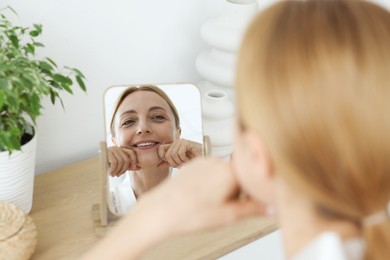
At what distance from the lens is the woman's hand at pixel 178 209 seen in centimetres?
89

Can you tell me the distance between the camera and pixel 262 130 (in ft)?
2.42

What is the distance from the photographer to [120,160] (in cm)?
141

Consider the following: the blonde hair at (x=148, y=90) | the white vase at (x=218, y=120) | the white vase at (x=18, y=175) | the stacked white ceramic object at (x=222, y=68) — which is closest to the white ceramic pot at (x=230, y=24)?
the stacked white ceramic object at (x=222, y=68)

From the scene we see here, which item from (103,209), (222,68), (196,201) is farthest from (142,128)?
(196,201)

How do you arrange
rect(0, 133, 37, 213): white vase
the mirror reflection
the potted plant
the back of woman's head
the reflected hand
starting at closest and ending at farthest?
the back of woman's head → the reflected hand → the potted plant → rect(0, 133, 37, 213): white vase → the mirror reflection

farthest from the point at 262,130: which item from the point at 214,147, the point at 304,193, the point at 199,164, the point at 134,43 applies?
the point at 134,43

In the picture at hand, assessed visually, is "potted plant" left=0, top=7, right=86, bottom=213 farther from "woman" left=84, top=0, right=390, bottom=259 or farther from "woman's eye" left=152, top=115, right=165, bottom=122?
"woman" left=84, top=0, right=390, bottom=259

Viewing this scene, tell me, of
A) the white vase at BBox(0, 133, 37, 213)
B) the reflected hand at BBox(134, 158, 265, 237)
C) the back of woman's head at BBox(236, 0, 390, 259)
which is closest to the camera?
the back of woman's head at BBox(236, 0, 390, 259)

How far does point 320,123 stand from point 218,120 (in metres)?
0.85

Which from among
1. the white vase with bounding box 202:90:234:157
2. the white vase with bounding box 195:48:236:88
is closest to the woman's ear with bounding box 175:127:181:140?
the white vase with bounding box 202:90:234:157

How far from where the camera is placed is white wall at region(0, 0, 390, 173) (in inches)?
59.1

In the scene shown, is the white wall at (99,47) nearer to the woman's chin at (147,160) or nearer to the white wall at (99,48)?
the white wall at (99,48)

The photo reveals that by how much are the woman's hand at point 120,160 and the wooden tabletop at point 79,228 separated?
0.35ft

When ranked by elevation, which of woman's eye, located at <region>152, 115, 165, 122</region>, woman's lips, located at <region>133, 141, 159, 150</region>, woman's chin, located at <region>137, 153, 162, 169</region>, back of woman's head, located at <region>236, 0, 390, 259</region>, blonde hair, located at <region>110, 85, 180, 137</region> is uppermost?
back of woman's head, located at <region>236, 0, 390, 259</region>
